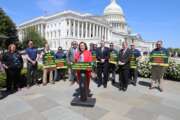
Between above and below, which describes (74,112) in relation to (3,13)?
below

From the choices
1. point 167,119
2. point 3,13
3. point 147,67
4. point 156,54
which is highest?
point 3,13

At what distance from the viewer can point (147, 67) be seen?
14.0 metres

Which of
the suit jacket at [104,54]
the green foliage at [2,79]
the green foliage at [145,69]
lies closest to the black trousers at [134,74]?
the suit jacket at [104,54]

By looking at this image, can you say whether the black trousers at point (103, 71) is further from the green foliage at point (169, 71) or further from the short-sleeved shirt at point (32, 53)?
the green foliage at point (169, 71)

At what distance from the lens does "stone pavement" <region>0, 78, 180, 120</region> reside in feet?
20.8

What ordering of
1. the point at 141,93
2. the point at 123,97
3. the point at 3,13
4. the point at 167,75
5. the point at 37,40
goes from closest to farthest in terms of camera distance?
the point at 123,97 → the point at 141,93 → the point at 167,75 → the point at 3,13 → the point at 37,40

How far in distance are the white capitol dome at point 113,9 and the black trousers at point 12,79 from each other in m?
110

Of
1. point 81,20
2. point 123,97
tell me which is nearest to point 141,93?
point 123,97

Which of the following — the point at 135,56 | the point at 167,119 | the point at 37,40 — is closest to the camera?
the point at 167,119

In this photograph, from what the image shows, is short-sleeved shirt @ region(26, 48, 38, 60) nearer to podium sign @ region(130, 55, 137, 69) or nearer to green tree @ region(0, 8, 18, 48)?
podium sign @ region(130, 55, 137, 69)

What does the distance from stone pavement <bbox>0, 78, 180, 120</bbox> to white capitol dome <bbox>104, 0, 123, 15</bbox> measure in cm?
10987

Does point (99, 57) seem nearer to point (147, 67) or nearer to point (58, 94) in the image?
point (58, 94)

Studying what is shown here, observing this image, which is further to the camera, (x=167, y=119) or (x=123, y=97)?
(x=123, y=97)

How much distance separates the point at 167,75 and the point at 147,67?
1259 mm
